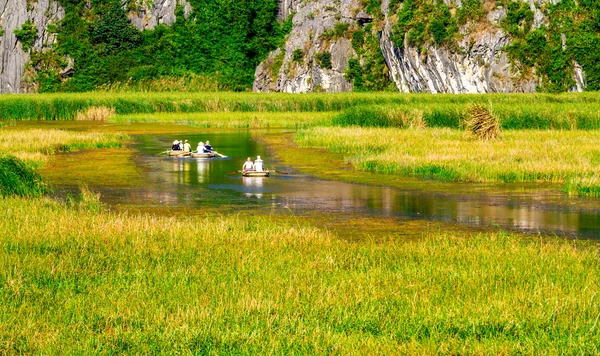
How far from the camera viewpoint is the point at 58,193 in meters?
24.8

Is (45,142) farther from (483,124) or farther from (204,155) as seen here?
(483,124)

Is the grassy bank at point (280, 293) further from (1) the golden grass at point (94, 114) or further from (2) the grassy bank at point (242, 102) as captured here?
(1) the golden grass at point (94, 114)

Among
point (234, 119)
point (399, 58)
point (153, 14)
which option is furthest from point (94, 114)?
point (153, 14)

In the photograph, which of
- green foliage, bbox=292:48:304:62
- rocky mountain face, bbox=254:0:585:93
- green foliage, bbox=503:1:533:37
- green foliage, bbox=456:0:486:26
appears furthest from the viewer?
green foliage, bbox=292:48:304:62

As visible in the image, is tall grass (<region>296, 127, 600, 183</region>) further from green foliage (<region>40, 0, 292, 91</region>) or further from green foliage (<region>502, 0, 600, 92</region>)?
green foliage (<region>40, 0, 292, 91</region>)

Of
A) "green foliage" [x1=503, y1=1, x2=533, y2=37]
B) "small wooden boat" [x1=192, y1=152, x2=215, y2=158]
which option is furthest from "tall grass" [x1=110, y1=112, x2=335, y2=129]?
"green foliage" [x1=503, y1=1, x2=533, y2=37]

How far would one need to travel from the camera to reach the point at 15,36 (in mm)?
108000

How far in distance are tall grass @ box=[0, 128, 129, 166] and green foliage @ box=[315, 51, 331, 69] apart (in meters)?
52.8

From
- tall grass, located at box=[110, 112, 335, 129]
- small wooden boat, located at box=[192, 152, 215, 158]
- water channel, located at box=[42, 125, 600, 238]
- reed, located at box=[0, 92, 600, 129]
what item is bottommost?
water channel, located at box=[42, 125, 600, 238]

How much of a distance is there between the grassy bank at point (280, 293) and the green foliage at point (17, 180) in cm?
595

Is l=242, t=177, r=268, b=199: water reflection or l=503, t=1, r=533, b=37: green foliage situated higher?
l=503, t=1, r=533, b=37: green foliage

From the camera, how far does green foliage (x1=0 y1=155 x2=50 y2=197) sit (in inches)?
862

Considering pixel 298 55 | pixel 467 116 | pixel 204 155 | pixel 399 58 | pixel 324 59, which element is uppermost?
pixel 298 55

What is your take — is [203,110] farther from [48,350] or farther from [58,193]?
[48,350]
